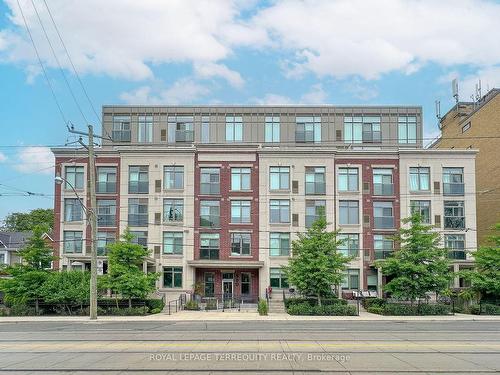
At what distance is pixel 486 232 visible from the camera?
5275cm

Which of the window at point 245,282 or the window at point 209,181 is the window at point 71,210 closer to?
the window at point 209,181

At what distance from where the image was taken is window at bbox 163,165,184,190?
48938 millimetres

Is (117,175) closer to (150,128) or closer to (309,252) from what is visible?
(150,128)

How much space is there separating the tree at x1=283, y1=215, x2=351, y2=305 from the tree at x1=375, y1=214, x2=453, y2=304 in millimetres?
3198

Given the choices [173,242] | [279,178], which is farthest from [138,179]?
[279,178]

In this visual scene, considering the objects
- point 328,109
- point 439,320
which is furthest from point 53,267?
point 439,320

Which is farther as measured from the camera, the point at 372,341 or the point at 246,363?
the point at 372,341

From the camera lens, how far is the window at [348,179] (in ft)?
160

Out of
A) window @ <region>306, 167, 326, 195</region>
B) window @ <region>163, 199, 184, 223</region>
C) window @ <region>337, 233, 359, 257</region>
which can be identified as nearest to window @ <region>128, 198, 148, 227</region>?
window @ <region>163, 199, 184, 223</region>

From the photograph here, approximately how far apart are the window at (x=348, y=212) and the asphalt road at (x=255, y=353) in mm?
27734

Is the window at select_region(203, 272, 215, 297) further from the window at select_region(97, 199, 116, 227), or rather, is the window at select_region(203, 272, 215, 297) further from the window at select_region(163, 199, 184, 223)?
the window at select_region(97, 199, 116, 227)

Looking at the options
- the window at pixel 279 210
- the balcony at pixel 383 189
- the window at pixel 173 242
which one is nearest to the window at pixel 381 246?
the balcony at pixel 383 189

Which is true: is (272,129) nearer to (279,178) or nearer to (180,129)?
(279,178)

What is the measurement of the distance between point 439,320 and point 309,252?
9.33 meters
